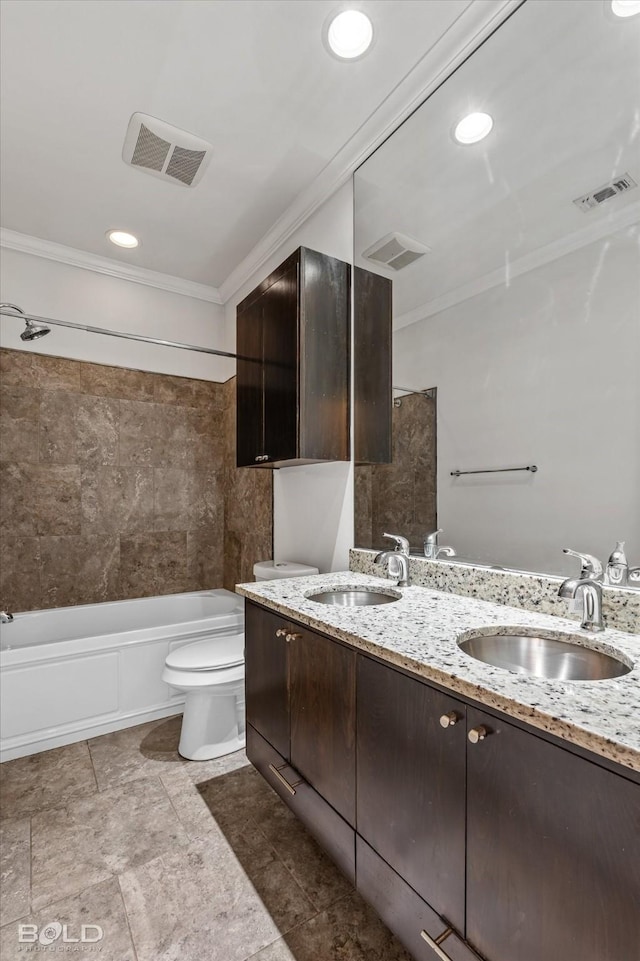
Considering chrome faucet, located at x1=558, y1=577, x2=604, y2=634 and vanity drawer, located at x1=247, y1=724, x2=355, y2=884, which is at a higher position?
chrome faucet, located at x1=558, y1=577, x2=604, y2=634

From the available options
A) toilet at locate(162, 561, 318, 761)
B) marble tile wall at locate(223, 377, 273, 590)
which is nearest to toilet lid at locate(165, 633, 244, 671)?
toilet at locate(162, 561, 318, 761)

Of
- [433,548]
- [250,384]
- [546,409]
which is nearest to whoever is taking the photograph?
[546,409]

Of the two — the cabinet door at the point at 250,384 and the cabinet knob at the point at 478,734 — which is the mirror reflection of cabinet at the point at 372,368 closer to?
the cabinet door at the point at 250,384

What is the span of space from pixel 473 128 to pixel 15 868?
2993 mm

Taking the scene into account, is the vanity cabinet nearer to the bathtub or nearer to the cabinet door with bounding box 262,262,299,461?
the cabinet door with bounding box 262,262,299,461

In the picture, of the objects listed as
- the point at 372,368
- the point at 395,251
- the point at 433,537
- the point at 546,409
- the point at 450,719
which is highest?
the point at 395,251

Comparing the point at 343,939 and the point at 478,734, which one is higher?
the point at 478,734

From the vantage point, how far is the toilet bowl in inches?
85.7

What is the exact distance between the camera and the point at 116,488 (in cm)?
321

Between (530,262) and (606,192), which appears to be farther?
(530,262)

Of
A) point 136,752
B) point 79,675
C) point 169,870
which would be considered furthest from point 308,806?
point 79,675

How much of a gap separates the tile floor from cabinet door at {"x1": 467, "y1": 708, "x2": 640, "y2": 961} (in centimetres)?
69

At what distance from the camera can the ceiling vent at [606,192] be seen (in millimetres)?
1252

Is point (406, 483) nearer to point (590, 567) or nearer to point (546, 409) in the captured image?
point (546, 409)
